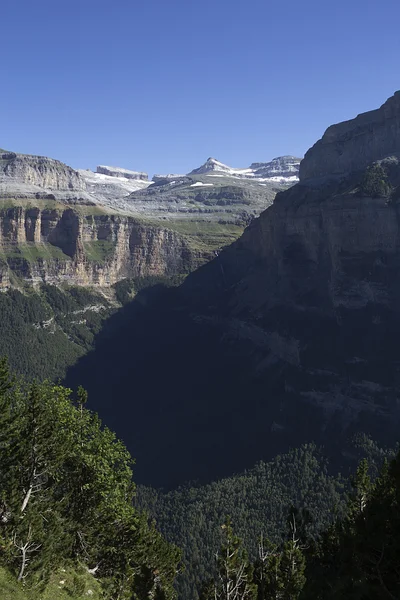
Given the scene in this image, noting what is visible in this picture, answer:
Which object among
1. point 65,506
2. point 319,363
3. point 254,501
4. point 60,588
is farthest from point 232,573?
point 319,363

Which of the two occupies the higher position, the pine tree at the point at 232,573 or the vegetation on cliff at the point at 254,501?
the pine tree at the point at 232,573

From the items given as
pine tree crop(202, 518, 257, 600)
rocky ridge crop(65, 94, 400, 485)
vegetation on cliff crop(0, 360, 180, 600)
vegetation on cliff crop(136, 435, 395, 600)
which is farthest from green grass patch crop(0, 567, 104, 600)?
rocky ridge crop(65, 94, 400, 485)

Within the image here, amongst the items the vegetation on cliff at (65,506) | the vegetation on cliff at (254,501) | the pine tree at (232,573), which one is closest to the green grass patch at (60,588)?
the vegetation on cliff at (65,506)

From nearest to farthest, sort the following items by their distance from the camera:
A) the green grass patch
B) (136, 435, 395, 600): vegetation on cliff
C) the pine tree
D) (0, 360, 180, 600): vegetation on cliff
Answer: the green grass patch, the pine tree, (0, 360, 180, 600): vegetation on cliff, (136, 435, 395, 600): vegetation on cliff

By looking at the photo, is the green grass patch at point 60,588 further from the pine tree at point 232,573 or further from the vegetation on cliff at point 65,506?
the pine tree at point 232,573

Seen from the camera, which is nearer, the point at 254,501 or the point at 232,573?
the point at 232,573

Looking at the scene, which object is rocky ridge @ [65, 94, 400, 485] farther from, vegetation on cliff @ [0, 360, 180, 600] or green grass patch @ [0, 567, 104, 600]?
green grass patch @ [0, 567, 104, 600]

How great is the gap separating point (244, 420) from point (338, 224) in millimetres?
74762

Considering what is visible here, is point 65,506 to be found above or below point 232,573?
above

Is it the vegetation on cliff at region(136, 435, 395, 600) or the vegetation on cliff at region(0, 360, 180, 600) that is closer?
the vegetation on cliff at region(0, 360, 180, 600)

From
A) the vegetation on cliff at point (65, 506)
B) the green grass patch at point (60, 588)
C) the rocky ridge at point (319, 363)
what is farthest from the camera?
the rocky ridge at point (319, 363)

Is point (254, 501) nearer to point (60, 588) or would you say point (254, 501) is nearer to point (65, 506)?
point (65, 506)

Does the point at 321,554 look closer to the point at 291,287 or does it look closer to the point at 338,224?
the point at 338,224

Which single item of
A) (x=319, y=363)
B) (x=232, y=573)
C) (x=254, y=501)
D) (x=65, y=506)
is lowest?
(x=254, y=501)
